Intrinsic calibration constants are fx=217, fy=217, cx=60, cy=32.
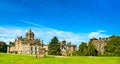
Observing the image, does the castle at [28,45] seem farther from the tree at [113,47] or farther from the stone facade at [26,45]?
Answer: the tree at [113,47]

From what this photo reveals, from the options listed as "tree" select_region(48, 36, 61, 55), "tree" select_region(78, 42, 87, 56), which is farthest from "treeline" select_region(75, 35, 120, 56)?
"tree" select_region(48, 36, 61, 55)

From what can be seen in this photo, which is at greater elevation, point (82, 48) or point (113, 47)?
point (113, 47)

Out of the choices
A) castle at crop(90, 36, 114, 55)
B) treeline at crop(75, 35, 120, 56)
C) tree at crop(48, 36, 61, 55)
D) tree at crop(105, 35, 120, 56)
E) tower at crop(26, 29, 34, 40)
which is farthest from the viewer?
tower at crop(26, 29, 34, 40)

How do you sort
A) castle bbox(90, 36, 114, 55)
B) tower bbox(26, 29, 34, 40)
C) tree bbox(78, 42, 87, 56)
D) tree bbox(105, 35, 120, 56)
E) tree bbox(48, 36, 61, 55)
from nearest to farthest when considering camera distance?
tree bbox(105, 35, 120, 56), tree bbox(78, 42, 87, 56), tree bbox(48, 36, 61, 55), castle bbox(90, 36, 114, 55), tower bbox(26, 29, 34, 40)

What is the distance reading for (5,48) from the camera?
143125 millimetres

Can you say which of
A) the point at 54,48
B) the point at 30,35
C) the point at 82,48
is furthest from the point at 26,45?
the point at 82,48

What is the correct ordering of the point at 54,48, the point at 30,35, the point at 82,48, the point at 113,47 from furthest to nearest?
the point at 30,35 → the point at 54,48 → the point at 82,48 → the point at 113,47

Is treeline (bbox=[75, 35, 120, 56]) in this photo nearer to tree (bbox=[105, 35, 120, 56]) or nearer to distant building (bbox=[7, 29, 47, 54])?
tree (bbox=[105, 35, 120, 56])

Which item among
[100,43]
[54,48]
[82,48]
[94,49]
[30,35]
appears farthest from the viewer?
[30,35]

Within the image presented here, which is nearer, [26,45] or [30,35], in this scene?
[26,45]

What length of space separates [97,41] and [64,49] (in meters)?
18.6

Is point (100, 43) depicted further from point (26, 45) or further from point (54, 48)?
point (26, 45)

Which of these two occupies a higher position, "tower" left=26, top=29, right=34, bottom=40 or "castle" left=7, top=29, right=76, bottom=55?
"tower" left=26, top=29, right=34, bottom=40

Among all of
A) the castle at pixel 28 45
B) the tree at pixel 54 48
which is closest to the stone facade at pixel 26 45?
the castle at pixel 28 45
